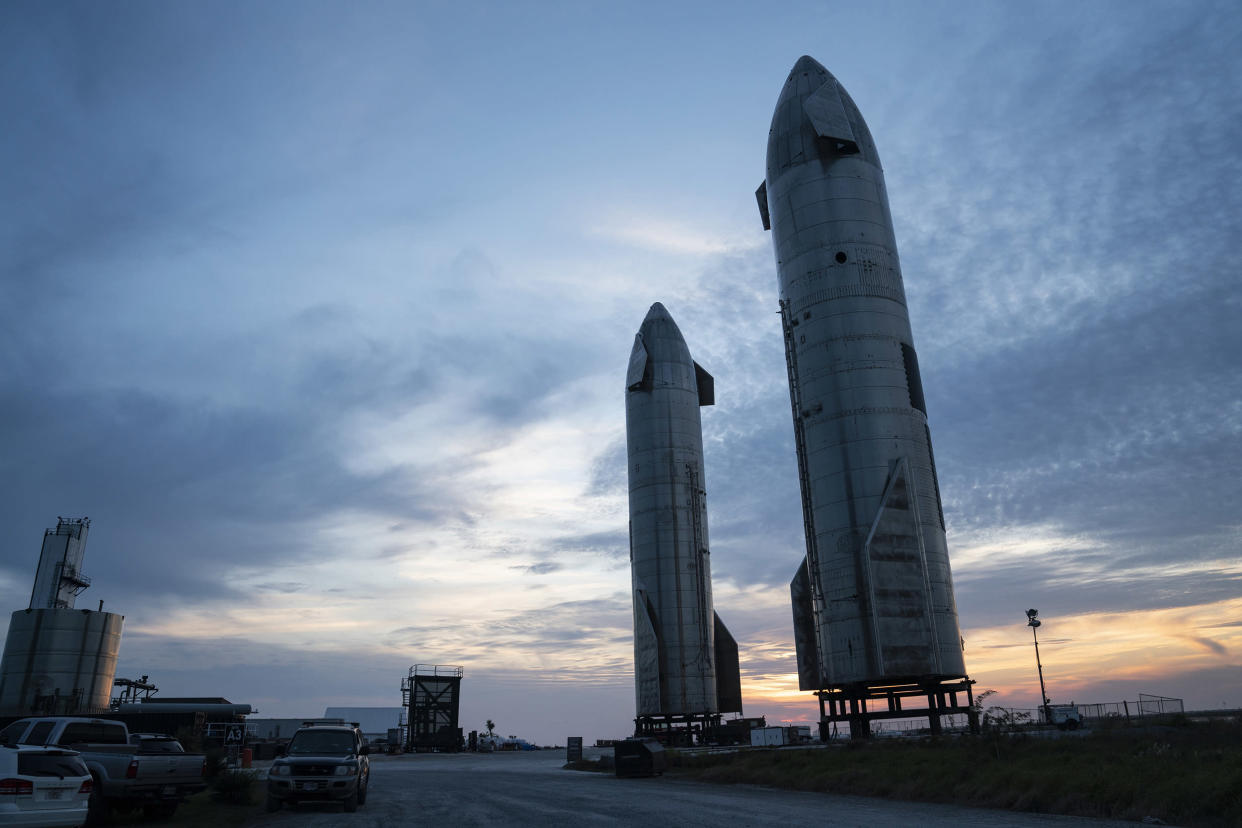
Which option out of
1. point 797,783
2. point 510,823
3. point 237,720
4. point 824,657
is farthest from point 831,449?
point 237,720

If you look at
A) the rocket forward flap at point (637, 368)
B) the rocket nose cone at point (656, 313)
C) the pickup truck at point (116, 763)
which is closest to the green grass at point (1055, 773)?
the pickup truck at point (116, 763)

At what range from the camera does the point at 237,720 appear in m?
61.1

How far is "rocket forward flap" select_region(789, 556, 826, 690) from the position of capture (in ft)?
122

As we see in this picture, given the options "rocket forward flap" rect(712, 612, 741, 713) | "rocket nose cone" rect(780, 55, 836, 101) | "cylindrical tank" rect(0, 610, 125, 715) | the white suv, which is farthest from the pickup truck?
Result: "cylindrical tank" rect(0, 610, 125, 715)

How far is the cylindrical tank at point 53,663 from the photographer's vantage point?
57781 millimetres

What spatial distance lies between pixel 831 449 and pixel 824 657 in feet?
28.9

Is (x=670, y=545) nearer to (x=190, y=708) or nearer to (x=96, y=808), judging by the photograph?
(x=190, y=708)

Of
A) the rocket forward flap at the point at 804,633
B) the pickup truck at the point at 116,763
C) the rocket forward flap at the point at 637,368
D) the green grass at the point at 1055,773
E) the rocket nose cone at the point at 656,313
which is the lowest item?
the green grass at the point at 1055,773

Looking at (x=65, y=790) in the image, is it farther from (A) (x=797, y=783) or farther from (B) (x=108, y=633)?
(B) (x=108, y=633)

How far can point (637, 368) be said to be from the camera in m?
61.7

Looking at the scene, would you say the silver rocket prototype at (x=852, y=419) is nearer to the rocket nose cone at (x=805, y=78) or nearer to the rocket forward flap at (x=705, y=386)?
the rocket nose cone at (x=805, y=78)

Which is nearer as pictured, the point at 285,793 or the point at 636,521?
the point at 285,793

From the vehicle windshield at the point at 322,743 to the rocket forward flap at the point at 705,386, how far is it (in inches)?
1916

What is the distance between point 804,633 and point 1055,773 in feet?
68.4
